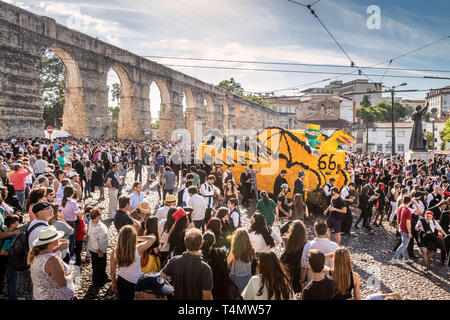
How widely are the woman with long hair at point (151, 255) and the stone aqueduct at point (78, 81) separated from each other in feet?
55.8

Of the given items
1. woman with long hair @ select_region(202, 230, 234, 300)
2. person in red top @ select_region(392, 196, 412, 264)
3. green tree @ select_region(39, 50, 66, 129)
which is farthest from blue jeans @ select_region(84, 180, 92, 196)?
green tree @ select_region(39, 50, 66, 129)

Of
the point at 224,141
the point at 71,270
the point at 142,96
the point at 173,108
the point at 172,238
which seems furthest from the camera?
the point at 173,108

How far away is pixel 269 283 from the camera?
341 cm

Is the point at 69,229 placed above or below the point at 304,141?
below

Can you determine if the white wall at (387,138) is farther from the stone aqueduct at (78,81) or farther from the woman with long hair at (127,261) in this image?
the woman with long hair at (127,261)

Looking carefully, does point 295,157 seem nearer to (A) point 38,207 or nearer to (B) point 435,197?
(B) point 435,197

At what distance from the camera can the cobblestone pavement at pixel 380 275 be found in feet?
17.7

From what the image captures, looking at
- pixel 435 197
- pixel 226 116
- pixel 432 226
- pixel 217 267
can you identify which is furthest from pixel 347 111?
pixel 217 267

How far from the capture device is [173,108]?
35531 mm

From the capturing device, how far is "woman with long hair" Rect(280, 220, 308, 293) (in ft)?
15.0

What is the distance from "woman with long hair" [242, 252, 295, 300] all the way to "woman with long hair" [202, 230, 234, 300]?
46 centimetres
